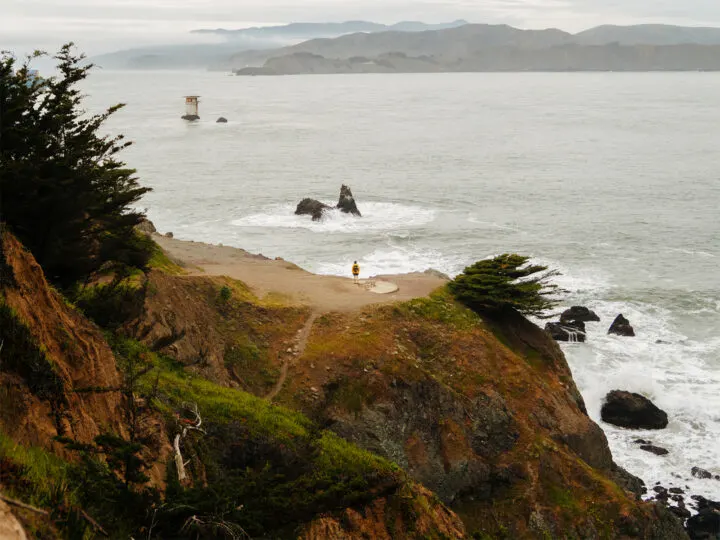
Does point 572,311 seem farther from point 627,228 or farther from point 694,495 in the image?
point 627,228

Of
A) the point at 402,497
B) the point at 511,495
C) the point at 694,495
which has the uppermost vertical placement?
the point at 402,497

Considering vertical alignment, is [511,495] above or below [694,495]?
above

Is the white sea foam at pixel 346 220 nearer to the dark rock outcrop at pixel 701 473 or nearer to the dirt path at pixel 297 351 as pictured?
the dirt path at pixel 297 351

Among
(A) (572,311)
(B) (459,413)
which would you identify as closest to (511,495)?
(B) (459,413)

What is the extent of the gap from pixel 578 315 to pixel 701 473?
41.1 ft

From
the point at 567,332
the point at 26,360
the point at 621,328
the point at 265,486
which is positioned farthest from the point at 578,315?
the point at 26,360

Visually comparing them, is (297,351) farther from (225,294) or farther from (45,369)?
(45,369)

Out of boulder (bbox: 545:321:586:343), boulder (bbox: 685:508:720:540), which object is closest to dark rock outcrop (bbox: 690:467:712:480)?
boulder (bbox: 685:508:720:540)

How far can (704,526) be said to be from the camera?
850 inches

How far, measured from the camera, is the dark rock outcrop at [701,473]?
24.5 metres

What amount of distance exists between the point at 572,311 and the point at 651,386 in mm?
6883

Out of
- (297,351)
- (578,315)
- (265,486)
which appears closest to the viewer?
(265,486)

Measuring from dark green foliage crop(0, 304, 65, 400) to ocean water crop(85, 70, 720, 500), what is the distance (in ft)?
68.8

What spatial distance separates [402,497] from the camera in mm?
13930
